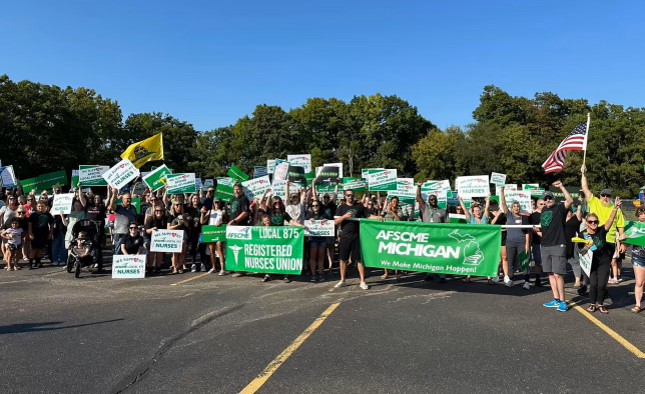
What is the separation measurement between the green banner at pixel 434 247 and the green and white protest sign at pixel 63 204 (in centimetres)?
822

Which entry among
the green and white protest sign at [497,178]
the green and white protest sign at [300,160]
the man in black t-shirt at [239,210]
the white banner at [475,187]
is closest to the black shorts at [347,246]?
the man in black t-shirt at [239,210]

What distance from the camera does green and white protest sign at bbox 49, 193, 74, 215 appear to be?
12.6 meters

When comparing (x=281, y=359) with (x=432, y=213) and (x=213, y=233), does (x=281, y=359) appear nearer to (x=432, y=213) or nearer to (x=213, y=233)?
(x=432, y=213)

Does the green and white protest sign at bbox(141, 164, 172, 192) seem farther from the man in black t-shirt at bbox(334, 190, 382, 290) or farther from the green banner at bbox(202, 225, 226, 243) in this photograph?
the man in black t-shirt at bbox(334, 190, 382, 290)

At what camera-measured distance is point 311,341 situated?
5961 mm

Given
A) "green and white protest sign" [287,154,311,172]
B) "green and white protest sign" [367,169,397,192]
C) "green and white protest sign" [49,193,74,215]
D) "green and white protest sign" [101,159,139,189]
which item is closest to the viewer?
"green and white protest sign" [101,159,139,189]

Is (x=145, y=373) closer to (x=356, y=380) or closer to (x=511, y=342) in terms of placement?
(x=356, y=380)

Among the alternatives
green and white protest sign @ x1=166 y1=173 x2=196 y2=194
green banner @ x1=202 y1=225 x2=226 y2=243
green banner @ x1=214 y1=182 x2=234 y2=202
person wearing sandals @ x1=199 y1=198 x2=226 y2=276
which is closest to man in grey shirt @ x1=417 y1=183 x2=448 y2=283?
green banner @ x1=202 y1=225 x2=226 y2=243

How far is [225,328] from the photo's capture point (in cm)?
661

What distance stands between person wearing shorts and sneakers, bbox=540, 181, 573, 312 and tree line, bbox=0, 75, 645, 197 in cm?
3987

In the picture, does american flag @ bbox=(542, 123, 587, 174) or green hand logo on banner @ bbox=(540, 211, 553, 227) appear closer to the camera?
green hand logo on banner @ bbox=(540, 211, 553, 227)

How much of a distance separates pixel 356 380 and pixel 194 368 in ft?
5.70

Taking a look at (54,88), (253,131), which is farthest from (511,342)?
(253,131)

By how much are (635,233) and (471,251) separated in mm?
2881
